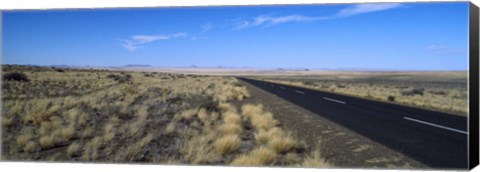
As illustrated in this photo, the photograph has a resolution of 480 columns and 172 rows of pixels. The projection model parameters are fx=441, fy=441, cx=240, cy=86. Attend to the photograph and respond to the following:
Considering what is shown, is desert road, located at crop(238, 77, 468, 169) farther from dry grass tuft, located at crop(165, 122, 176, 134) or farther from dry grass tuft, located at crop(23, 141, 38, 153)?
dry grass tuft, located at crop(23, 141, 38, 153)

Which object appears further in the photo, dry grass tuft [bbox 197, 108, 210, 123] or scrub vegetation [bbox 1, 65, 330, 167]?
dry grass tuft [bbox 197, 108, 210, 123]

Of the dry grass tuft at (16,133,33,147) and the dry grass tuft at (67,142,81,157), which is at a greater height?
the dry grass tuft at (16,133,33,147)

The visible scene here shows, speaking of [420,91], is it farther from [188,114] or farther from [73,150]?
[73,150]

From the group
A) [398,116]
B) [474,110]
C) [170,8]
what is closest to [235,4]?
[170,8]

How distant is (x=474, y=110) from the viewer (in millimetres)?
7273

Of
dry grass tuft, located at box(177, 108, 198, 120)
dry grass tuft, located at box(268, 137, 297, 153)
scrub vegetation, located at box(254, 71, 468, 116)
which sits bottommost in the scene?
scrub vegetation, located at box(254, 71, 468, 116)

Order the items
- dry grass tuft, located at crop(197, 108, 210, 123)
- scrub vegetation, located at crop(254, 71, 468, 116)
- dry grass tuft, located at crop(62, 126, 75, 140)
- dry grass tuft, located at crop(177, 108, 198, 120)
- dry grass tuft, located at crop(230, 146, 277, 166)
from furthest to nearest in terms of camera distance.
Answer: scrub vegetation, located at crop(254, 71, 468, 116) → dry grass tuft, located at crop(177, 108, 198, 120) → dry grass tuft, located at crop(197, 108, 210, 123) → dry grass tuft, located at crop(62, 126, 75, 140) → dry grass tuft, located at crop(230, 146, 277, 166)

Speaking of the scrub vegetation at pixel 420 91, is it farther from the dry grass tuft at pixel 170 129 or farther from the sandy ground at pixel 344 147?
the dry grass tuft at pixel 170 129


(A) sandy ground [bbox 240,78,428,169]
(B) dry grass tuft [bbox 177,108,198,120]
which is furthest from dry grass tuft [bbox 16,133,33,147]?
(A) sandy ground [bbox 240,78,428,169]

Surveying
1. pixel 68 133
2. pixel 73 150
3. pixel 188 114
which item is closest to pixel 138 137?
pixel 73 150

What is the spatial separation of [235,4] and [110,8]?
2.52 metres

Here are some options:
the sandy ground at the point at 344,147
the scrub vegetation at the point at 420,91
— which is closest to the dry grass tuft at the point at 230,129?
the sandy ground at the point at 344,147

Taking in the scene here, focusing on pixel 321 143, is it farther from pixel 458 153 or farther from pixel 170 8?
pixel 170 8

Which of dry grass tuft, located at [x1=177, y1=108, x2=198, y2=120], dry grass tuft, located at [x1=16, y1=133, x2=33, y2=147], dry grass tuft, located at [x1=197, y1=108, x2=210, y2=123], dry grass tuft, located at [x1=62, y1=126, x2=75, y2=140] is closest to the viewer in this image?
dry grass tuft, located at [x1=16, y1=133, x2=33, y2=147]
